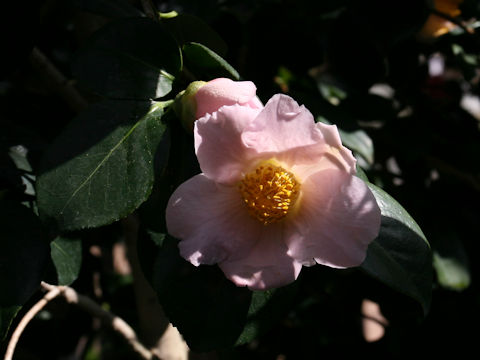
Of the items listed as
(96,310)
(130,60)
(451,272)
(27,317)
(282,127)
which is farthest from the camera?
(451,272)

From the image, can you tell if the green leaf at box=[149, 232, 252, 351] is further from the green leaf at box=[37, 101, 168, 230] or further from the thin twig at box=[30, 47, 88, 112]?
the thin twig at box=[30, 47, 88, 112]

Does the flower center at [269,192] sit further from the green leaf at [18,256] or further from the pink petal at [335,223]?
the green leaf at [18,256]

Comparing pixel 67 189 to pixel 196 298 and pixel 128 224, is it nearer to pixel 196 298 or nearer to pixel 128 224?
pixel 196 298

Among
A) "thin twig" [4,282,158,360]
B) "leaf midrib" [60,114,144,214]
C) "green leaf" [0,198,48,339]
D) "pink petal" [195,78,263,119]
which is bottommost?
"thin twig" [4,282,158,360]

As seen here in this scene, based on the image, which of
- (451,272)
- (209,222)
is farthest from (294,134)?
(451,272)

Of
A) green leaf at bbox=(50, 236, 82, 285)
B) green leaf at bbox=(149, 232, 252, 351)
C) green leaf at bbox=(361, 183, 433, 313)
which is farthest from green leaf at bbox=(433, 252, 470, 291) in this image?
green leaf at bbox=(50, 236, 82, 285)

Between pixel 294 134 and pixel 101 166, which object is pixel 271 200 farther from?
pixel 101 166
